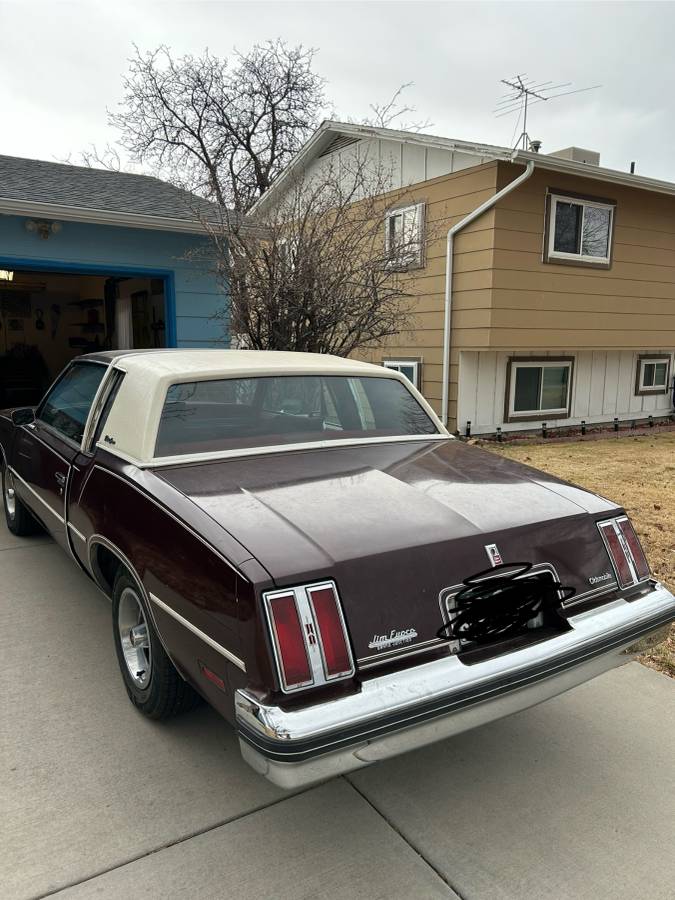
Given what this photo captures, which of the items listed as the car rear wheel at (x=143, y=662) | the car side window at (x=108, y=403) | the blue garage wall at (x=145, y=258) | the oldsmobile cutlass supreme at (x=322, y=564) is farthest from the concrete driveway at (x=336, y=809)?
the blue garage wall at (x=145, y=258)

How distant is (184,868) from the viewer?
2012mm

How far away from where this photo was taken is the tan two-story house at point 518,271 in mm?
9242

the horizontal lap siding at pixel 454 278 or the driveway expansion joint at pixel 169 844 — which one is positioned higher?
the horizontal lap siding at pixel 454 278

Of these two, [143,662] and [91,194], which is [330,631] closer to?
[143,662]

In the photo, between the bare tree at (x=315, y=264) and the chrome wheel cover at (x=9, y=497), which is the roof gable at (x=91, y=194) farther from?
the chrome wheel cover at (x=9, y=497)

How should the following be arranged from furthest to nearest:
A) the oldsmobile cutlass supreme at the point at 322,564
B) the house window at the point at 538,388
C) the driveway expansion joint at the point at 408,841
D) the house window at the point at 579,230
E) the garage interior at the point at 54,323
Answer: the garage interior at the point at 54,323 → the house window at the point at 538,388 → the house window at the point at 579,230 → the driveway expansion joint at the point at 408,841 → the oldsmobile cutlass supreme at the point at 322,564

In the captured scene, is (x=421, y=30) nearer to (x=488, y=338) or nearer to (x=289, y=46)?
(x=488, y=338)

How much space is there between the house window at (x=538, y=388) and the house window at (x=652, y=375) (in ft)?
7.03

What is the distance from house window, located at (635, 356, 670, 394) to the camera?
40.2 feet

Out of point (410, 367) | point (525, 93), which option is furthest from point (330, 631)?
point (525, 93)

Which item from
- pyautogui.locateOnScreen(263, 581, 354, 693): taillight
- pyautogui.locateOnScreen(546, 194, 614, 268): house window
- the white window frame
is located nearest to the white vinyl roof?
pyautogui.locateOnScreen(263, 581, 354, 693): taillight

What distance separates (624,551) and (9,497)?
4.66 m

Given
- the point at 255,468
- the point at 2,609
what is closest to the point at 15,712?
the point at 2,609

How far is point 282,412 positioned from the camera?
3377 millimetres
